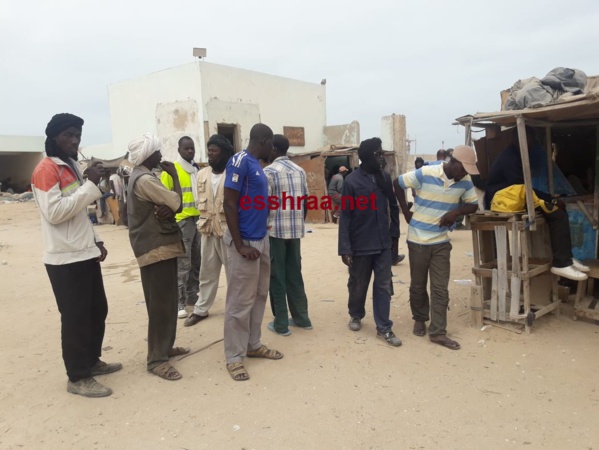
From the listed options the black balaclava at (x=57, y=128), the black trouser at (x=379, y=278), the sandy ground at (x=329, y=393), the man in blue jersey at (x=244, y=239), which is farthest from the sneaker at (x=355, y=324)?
the black balaclava at (x=57, y=128)

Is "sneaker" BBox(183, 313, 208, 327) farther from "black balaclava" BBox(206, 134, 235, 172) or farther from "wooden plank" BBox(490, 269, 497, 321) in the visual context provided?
"wooden plank" BBox(490, 269, 497, 321)

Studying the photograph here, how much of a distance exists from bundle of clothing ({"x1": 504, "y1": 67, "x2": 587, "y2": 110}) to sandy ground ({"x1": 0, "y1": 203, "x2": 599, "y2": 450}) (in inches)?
85.0

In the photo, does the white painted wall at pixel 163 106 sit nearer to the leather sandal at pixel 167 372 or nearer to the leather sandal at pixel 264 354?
the leather sandal at pixel 264 354

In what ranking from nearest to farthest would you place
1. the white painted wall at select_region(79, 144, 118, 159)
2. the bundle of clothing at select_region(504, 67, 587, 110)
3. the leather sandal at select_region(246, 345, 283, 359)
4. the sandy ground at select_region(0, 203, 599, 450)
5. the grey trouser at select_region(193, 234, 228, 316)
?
the sandy ground at select_region(0, 203, 599, 450), the leather sandal at select_region(246, 345, 283, 359), the bundle of clothing at select_region(504, 67, 587, 110), the grey trouser at select_region(193, 234, 228, 316), the white painted wall at select_region(79, 144, 118, 159)

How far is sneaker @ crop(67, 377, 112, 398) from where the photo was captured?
10.4 ft

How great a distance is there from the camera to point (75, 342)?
10.5ft

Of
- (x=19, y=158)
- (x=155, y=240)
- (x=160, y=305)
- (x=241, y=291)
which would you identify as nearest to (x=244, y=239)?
(x=241, y=291)

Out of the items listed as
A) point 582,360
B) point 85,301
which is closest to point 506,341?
point 582,360

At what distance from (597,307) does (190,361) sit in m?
3.86

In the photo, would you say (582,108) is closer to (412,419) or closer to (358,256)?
(358,256)

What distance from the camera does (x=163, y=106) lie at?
1455 cm

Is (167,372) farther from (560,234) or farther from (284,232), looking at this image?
(560,234)

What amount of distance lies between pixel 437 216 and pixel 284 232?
4.55ft

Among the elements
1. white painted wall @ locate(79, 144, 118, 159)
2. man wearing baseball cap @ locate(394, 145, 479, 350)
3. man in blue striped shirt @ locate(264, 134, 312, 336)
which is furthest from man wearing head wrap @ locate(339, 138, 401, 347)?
white painted wall @ locate(79, 144, 118, 159)
